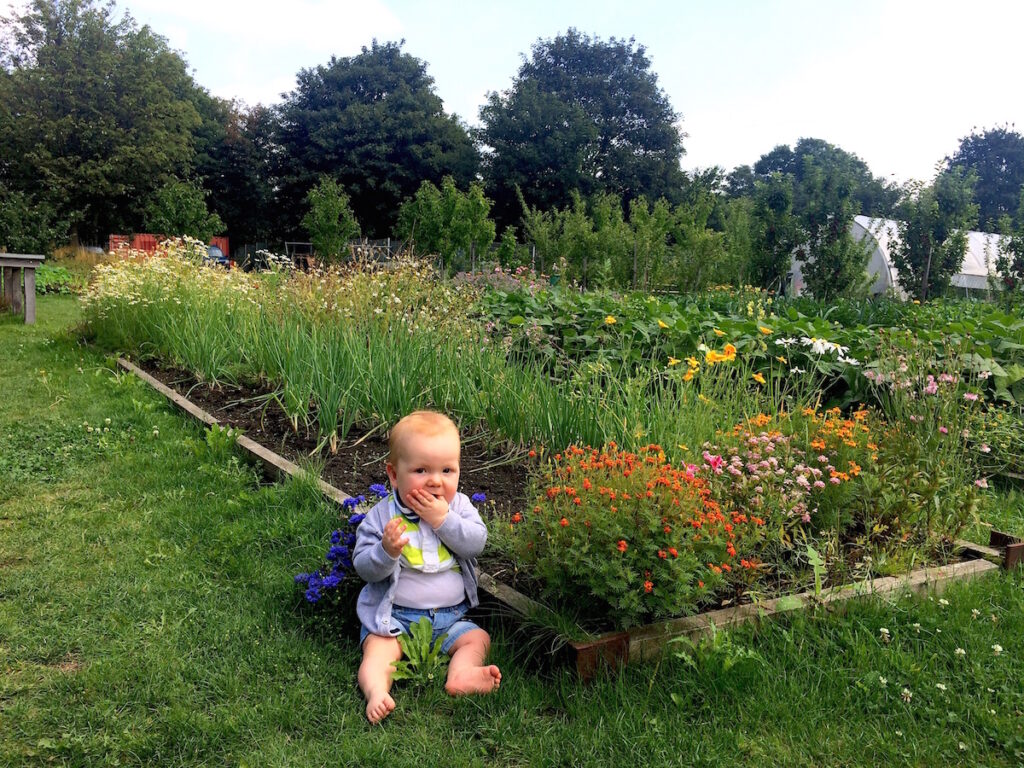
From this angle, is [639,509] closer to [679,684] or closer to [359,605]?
[679,684]

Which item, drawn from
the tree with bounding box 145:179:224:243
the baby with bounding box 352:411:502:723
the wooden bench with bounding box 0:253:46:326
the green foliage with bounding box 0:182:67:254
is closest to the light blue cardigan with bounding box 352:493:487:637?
the baby with bounding box 352:411:502:723

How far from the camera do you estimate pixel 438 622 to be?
8.11ft

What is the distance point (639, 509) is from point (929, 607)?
122 centimetres

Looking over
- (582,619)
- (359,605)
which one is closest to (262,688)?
(359,605)

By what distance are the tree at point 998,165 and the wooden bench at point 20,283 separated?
59487 mm

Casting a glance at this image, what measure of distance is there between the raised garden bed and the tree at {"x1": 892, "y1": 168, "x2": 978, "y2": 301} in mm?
10613

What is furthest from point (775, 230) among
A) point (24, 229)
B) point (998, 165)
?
point (998, 165)

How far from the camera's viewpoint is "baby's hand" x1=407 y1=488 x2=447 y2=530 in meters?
2.39

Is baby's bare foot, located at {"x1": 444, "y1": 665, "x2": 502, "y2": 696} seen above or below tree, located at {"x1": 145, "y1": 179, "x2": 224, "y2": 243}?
below

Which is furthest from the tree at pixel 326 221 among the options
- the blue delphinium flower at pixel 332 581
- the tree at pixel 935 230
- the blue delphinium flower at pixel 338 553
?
the blue delphinium flower at pixel 332 581

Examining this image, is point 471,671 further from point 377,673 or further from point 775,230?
point 775,230

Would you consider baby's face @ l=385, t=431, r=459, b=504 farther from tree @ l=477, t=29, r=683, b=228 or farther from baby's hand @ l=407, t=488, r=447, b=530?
tree @ l=477, t=29, r=683, b=228

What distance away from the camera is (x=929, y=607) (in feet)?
8.63

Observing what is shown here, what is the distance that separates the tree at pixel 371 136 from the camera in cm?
3888
